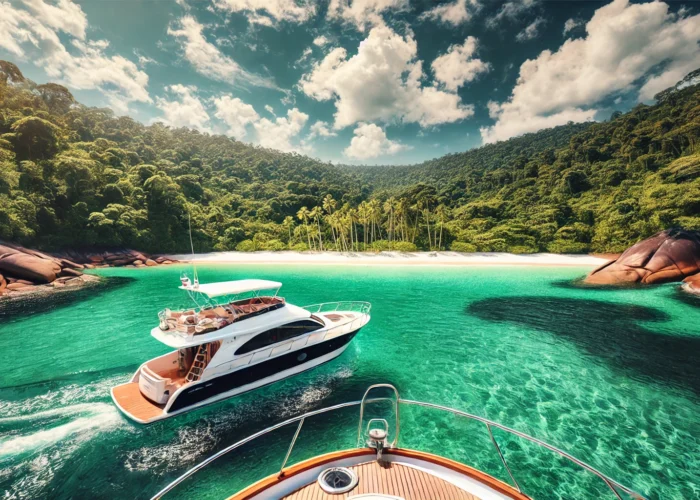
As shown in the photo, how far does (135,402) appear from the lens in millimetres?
8805

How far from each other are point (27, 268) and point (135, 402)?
2748 centimetres

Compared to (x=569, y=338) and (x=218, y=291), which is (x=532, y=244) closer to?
(x=569, y=338)

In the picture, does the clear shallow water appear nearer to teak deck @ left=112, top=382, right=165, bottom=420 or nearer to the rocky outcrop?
teak deck @ left=112, top=382, right=165, bottom=420

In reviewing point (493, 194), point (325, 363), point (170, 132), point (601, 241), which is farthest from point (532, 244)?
point (170, 132)

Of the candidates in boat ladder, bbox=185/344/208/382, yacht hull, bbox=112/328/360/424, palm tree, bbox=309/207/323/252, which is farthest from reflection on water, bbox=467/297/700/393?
palm tree, bbox=309/207/323/252

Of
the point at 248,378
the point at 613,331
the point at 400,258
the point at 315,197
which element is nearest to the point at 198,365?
the point at 248,378

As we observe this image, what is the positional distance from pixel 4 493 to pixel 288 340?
22.7 ft

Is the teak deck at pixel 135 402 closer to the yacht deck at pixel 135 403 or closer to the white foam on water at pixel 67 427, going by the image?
the yacht deck at pixel 135 403

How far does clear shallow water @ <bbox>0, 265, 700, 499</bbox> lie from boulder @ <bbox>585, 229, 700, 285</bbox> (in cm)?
755

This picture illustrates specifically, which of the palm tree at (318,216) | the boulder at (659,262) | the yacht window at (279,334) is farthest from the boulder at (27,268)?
the boulder at (659,262)

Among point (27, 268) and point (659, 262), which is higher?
point (659, 262)

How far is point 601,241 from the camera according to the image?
41.3 meters

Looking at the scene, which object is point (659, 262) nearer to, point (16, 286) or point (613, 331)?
point (613, 331)

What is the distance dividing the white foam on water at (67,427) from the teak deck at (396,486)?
7611 mm
